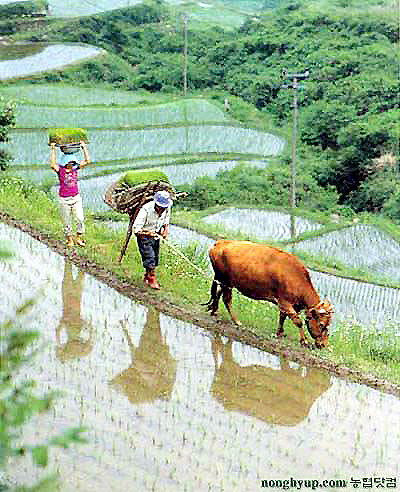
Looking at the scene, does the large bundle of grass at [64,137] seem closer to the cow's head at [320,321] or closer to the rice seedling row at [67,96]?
the cow's head at [320,321]

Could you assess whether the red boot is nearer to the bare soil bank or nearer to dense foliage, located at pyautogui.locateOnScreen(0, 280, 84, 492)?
the bare soil bank

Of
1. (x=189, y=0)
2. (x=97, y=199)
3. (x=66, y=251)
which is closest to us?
(x=66, y=251)

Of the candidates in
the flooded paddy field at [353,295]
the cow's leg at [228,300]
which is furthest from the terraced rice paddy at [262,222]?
the cow's leg at [228,300]

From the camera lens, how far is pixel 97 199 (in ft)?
70.9

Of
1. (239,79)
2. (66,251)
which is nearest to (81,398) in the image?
(66,251)

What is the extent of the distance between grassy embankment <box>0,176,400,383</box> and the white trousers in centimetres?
37

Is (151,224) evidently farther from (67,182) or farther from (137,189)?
(67,182)

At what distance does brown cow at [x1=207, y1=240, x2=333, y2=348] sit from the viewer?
27.8 feet

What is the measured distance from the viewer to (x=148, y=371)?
810cm

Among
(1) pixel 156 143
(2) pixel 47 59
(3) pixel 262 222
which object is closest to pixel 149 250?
(3) pixel 262 222

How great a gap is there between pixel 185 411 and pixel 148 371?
88 centimetres

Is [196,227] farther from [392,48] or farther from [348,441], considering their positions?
[392,48]

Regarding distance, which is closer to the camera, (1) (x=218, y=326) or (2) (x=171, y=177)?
(1) (x=218, y=326)

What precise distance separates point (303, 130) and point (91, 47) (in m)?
14.0
